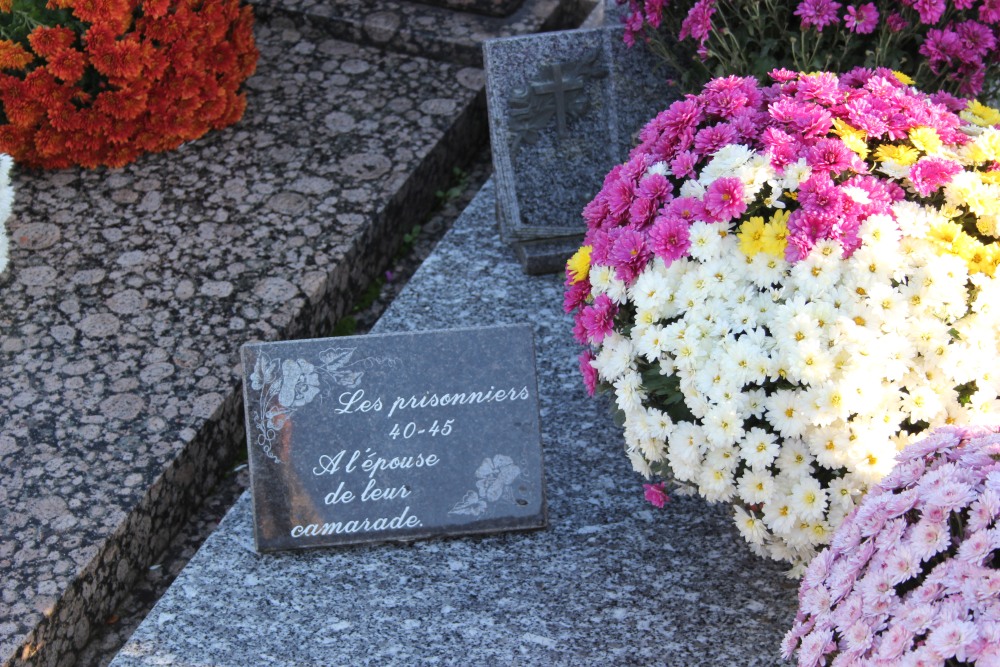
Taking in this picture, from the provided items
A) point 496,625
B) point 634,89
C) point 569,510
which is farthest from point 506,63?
point 496,625

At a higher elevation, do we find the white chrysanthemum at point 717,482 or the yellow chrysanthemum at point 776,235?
the yellow chrysanthemum at point 776,235

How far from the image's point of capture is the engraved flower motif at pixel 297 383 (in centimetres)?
245

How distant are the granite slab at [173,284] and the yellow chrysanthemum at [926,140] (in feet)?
5.30

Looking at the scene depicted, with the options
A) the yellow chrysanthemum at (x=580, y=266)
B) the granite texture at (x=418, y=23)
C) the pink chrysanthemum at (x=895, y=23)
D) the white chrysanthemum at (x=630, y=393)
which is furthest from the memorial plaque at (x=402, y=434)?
the granite texture at (x=418, y=23)

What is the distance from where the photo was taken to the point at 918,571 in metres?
1.71

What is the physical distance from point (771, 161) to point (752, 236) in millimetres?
164

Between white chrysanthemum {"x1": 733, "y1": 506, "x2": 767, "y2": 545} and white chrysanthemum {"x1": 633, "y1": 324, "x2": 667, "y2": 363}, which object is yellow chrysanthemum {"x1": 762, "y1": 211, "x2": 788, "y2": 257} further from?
Answer: white chrysanthemum {"x1": 733, "y1": 506, "x2": 767, "y2": 545}

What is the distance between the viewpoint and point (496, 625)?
7.66ft

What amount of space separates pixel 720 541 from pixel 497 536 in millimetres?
487

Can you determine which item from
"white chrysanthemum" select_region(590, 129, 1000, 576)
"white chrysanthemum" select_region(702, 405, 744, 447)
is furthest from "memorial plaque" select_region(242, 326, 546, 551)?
"white chrysanthemum" select_region(702, 405, 744, 447)

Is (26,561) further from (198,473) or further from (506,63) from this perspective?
(506,63)

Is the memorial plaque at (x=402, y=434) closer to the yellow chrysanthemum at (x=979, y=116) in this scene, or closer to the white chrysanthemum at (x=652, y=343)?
the white chrysanthemum at (x=652, y=343)

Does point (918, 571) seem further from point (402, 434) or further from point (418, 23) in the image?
point (418, 23)

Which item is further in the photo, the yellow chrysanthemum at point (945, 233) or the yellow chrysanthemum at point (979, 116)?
the yellow chrysanthemum at point (979, 116)
